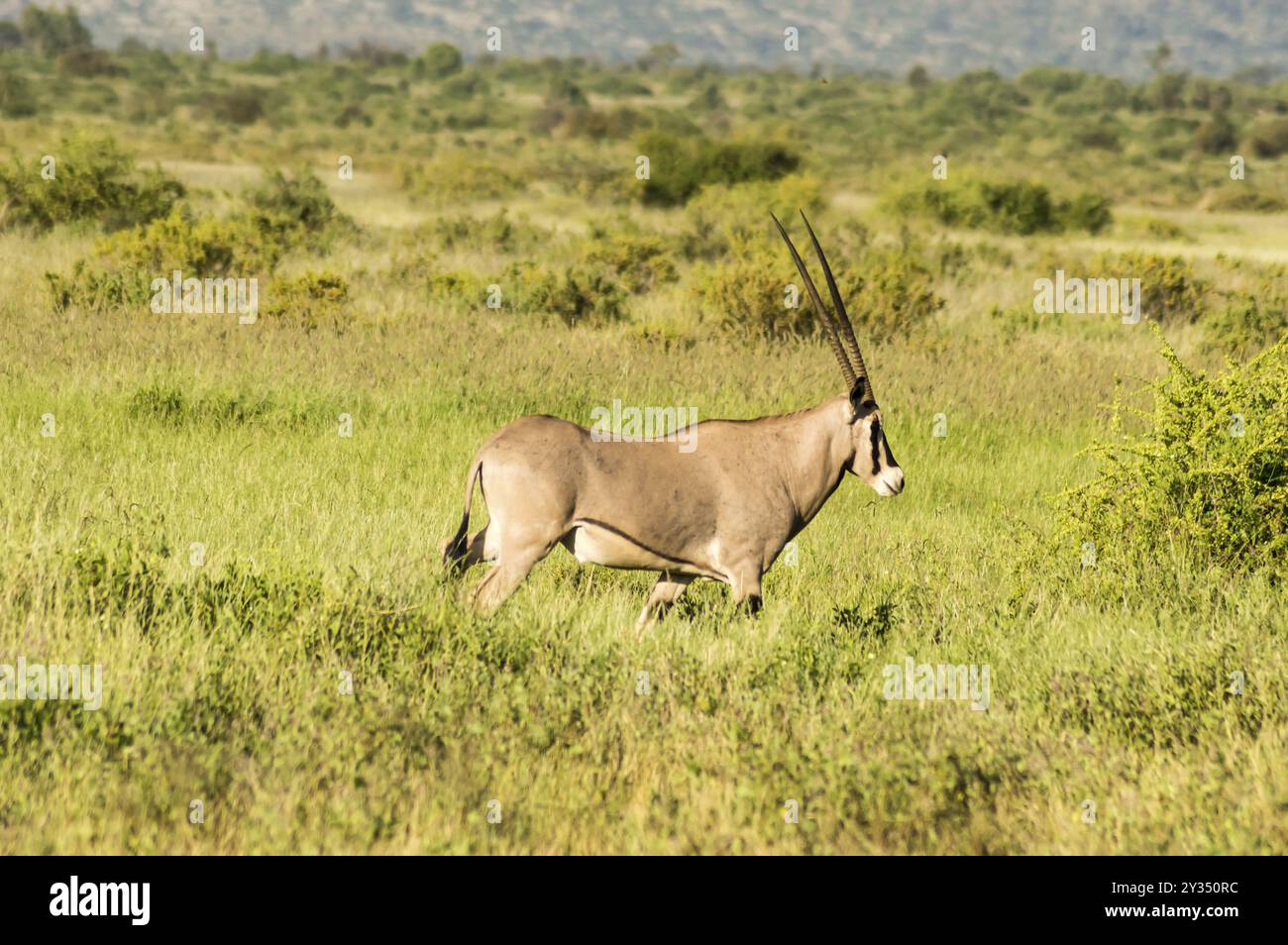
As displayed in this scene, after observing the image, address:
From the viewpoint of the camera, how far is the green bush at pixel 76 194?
2295 centimetres

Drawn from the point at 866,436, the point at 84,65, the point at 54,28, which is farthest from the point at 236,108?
the point at 866,436

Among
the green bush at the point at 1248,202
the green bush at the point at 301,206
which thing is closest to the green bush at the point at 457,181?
the green bush at the point at 301,206

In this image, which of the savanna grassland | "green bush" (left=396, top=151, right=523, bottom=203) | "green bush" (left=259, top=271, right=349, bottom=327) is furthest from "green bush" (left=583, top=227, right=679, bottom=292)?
"green bush" (left=396, top=151, right=523, bottom=203)

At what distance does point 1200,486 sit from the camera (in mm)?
7738

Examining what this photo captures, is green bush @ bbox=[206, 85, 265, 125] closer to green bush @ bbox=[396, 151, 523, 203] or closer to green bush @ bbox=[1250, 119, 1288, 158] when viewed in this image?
green bush @ bbox=[396, 151, 523, 203]

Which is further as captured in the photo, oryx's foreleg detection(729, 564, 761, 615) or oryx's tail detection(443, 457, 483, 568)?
oryx's tail detection(443, 457, 483, 568)

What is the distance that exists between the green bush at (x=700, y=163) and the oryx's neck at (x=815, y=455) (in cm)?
3124

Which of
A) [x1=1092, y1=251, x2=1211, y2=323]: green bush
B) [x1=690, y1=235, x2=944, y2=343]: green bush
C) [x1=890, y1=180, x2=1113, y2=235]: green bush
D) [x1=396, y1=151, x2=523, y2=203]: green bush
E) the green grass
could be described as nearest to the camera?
the green grass

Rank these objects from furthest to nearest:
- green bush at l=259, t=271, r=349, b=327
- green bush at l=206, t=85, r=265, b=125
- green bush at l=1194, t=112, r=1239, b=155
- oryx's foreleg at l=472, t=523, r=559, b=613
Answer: green bush at l=1194, t=112, r=1239, b=155 < green bush at l=206, t=85, r=265, b=125 < green bush at l=259, t=271, r=349, b=327 < oryx's foreleg at l=472, t=523, r=559, b=613

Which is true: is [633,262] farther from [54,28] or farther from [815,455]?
[54,28]

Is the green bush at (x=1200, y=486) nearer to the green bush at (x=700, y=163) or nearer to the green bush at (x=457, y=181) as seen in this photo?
the green bush at (x=457, y=181)

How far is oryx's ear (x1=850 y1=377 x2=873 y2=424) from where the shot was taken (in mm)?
6359

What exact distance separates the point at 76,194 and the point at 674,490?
67.1ft

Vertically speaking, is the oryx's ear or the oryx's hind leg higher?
the oryx's ear
